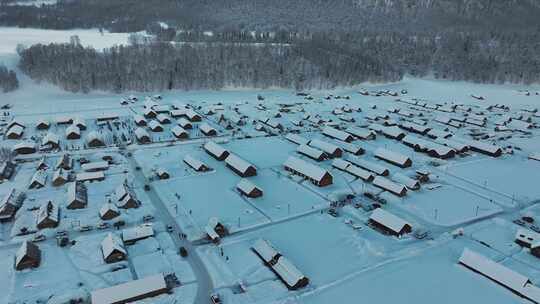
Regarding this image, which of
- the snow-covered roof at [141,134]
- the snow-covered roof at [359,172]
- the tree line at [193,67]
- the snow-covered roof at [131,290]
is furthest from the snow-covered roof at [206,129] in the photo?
the tree line at [193,67]

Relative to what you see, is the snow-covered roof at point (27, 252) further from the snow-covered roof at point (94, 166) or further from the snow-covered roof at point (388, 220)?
the snow-covered roof at point (388, 220)

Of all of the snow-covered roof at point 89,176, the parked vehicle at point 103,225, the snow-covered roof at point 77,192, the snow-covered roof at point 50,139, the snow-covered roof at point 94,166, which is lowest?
the parked vehicle at point 103,225

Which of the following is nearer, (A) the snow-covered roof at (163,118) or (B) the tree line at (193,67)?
(A) the snow-covered roof at (163,118)

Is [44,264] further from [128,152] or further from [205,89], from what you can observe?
[205,89]

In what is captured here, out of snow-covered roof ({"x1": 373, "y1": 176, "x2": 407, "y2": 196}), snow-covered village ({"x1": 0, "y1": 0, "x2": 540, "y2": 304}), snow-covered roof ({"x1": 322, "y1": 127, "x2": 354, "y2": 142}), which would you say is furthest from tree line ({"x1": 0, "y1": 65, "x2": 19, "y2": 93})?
snow-covered roof ({"x1": 373, "y1": 176, "x2": 407, "y2": 196})

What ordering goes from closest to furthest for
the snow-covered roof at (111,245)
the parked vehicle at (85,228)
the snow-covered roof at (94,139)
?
the snow-covered roof at (111,245)
the parked vehicle at (85,228)
the snow-covered roof at (94,139)

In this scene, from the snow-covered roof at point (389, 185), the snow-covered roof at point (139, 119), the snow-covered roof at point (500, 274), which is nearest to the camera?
the snow-covered roof at point (500, 274)

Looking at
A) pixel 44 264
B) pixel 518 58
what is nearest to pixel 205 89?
pixel 44 264

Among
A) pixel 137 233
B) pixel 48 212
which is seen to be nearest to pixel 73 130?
pixel 48 212
